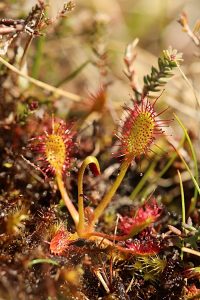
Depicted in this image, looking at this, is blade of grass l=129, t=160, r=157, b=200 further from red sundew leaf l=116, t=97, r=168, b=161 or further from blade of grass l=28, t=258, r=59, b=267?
blade of grass l=28, t=258, r=59, b=267

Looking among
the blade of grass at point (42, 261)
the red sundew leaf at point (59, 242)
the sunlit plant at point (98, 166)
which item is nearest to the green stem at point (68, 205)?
the sunlit plant at point (98, 166)

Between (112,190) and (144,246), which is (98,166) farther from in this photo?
(144,246)

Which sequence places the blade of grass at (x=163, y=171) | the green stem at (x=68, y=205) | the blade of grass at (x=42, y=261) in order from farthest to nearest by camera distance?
the blade of grass at (x=163, y=171), the green stem at (x=68, y=205), the blade of grass at (x=42, y=261)

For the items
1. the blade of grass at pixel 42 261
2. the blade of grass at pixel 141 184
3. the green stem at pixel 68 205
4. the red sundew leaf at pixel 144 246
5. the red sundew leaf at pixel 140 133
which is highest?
the red sundew leaf at pixel 140 133

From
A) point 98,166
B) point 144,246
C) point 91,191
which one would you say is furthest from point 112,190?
point 91,191

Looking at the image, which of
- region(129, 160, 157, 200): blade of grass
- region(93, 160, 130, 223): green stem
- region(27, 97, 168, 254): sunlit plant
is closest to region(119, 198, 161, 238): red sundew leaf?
region(27, 97, 168, 254): sunlit plant

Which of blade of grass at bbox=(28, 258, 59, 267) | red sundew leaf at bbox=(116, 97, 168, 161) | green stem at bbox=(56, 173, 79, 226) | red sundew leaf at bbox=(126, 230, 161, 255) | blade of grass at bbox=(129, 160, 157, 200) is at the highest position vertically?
red sundew leaf at bbox=(116, 97, 168, 161)

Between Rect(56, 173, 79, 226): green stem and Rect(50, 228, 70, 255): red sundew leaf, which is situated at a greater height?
Rect(56, 173, 79, 226): green stem

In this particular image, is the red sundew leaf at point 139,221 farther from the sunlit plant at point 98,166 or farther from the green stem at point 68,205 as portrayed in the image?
the green stem at point 68,205

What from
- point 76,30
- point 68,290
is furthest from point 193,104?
point 68,290

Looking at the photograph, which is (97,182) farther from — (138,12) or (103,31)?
(138,12)

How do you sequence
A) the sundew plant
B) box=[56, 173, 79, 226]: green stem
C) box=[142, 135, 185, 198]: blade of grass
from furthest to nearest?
box=[142, 135, 185, 198]: blade of grass < box=[56, 173, 79, 226]: green stem < the sundew plant
